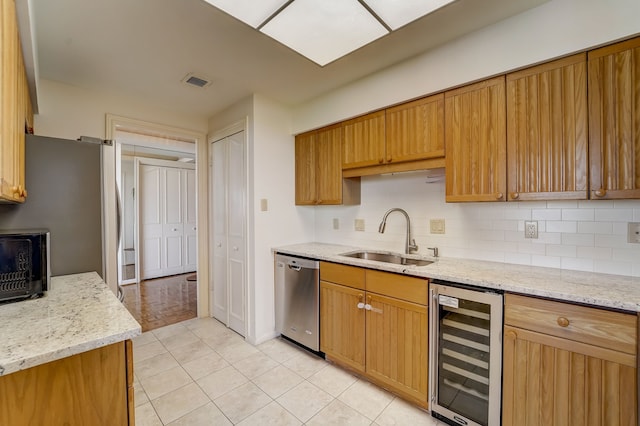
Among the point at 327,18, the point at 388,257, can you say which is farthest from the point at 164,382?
the point at 327,18

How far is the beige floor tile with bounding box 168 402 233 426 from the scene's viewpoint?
167cm

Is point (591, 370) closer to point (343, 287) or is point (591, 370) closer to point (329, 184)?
point (343, 287)

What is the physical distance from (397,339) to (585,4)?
85.7 inches

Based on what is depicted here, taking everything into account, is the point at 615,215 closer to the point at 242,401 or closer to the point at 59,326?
the point at 242,401

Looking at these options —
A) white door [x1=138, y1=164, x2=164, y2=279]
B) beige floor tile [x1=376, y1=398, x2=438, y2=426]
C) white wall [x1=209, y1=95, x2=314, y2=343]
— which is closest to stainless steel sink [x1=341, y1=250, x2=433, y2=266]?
white wall [x1=209, y1=95, x2=314, y2=343]

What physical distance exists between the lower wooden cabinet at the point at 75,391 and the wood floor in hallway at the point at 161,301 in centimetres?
231

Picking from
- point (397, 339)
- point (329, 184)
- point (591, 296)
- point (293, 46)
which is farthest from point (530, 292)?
point (293, 46)

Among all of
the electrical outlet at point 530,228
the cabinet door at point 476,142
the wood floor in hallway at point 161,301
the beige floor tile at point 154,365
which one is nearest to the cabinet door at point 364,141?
the cabinet door at point 476,142

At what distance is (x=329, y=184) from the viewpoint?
8.80 ft

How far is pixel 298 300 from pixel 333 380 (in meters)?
0.72

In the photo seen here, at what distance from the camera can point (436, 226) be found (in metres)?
2.24

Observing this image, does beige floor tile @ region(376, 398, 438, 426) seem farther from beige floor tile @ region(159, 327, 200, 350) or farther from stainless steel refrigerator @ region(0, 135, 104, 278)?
stainless steel refrigerator @ region(0, 135, 104, 278)

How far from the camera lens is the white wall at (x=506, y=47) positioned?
1.37 meters

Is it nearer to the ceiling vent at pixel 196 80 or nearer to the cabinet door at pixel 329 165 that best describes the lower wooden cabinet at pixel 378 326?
the cabinet door at pixel 329 165
